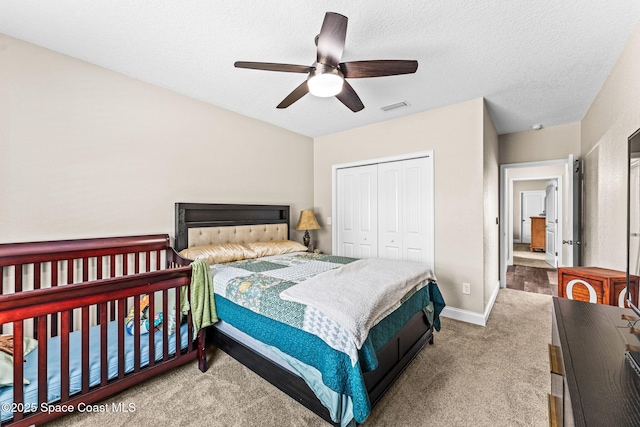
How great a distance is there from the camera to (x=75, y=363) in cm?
175

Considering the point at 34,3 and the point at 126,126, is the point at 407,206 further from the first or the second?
the point at 34,3

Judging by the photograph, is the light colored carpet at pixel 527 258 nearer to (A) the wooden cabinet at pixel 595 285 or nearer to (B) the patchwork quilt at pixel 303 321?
(A) the wooden cabinet at pixel 595 285

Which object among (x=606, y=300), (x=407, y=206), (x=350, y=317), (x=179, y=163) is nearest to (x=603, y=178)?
(x=606, y=300)

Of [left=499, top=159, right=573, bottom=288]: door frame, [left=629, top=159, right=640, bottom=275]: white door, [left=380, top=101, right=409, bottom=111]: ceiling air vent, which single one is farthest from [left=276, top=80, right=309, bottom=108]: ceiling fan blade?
[left=499, top=159, right=573, bottom=288]: door frame

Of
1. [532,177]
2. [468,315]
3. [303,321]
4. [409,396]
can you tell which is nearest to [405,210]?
[468,315]

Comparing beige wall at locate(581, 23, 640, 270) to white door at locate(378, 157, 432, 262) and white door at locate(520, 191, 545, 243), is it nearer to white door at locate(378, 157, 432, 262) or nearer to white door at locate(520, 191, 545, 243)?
white door at locate(378, 157, 432, 262)

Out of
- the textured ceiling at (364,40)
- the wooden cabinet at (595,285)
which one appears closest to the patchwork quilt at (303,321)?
the wooden cabinet at (595,285)

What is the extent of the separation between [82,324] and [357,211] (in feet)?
11.0

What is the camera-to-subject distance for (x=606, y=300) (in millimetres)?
2055

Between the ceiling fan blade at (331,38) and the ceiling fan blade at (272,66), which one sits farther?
the ceiling fan blade at (272,66)

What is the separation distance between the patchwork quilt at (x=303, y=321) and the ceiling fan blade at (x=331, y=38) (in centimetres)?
158

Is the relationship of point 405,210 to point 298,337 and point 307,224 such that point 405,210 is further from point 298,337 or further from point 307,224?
point 298,337

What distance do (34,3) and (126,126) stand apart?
39.2 inches

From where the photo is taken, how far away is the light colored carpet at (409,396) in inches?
64.3
